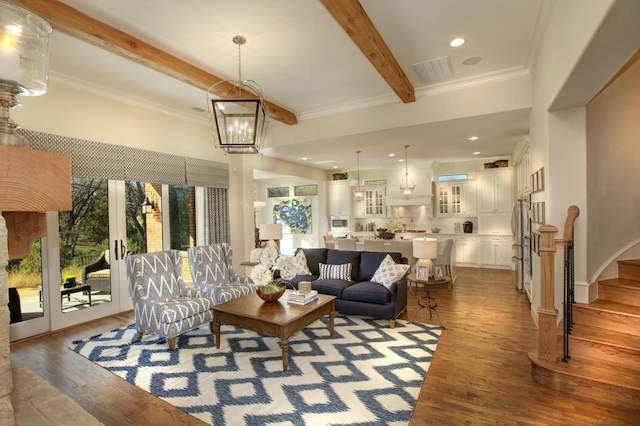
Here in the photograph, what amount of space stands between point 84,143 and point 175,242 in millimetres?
2057

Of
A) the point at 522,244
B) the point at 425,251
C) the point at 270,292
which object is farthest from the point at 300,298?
the point at 522,244

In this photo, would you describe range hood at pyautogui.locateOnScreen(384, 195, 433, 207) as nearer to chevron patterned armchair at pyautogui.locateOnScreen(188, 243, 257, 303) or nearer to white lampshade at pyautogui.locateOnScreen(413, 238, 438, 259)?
white lampshade at pyautogui.locateOnScreen(413, 238, 438, 259)

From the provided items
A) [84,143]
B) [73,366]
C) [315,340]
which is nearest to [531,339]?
[315,340]

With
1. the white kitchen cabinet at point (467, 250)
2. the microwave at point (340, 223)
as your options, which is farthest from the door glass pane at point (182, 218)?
the white kitchen cabinet at point (467, 250)

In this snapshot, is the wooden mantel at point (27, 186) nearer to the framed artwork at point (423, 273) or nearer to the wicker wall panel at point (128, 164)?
the wicker wall panel at point (128, 164)

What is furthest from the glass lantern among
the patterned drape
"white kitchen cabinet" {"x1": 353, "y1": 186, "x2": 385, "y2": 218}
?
"white kitchen cabinet" {"x1": 353, "y1": 186, "x2": 385, "y2": 218}

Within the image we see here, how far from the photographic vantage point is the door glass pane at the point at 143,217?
4863 millimetres

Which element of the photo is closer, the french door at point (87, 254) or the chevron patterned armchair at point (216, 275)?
the french door at point (87, 254)

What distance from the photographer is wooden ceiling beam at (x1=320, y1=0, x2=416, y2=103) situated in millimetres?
2475

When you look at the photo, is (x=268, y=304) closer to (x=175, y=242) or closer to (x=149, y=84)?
(x=175, y=242)

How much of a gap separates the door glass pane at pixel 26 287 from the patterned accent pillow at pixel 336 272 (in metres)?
3.65

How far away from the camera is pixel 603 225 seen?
3.14 meters

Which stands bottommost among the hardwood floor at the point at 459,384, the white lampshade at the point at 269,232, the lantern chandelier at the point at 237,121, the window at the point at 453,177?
the hardwood floor at the point at 459,384

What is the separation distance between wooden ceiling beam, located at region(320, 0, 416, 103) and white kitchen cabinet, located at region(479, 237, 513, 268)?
5467mm
